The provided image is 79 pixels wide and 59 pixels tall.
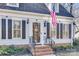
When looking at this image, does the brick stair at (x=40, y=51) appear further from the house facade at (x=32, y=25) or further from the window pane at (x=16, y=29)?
the window pane at (x=16, y=29)

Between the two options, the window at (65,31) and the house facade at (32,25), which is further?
the window at (65,31)

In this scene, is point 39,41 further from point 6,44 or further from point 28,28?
point 6,44

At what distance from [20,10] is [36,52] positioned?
32.3 inches

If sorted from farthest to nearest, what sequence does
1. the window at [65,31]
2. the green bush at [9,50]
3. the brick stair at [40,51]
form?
the window at [65,31], the brick stair at [40,51], the green bush at [9,50]

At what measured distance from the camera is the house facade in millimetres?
4336

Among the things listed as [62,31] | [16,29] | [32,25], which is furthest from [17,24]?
[62,31]

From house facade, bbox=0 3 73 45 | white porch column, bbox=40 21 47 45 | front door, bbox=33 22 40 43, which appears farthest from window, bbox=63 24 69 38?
front door, bbox=33 22 40 43

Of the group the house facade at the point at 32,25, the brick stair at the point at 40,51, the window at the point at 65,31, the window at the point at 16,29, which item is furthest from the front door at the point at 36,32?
the window at the point at 65,31

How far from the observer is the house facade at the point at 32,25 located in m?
4.34

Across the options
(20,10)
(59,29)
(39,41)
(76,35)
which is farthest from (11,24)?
(76,35)

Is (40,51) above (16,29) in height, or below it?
below

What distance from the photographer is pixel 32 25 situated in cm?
447

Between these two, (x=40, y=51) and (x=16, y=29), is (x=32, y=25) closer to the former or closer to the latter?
(x=16, y=29)

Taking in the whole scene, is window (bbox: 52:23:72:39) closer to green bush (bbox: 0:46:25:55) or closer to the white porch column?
the white porch column
